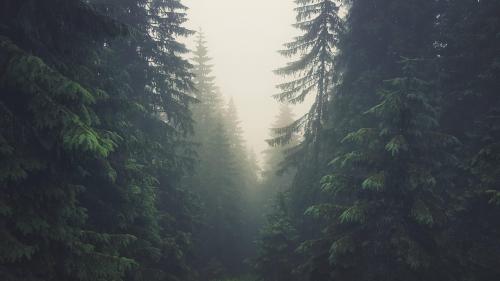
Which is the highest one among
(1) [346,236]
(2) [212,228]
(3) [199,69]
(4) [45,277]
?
(3) [199,69]

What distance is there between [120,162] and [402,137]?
8.66 m

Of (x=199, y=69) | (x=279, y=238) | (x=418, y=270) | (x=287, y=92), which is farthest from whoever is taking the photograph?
(x=199, y=69)

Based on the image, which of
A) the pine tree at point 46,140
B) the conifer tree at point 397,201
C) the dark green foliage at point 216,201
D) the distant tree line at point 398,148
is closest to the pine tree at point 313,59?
the distant tree line at point 398,148

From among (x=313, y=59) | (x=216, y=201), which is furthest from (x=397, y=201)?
(x=216, y=201)

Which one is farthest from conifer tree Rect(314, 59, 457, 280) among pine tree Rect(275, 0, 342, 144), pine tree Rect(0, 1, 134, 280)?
pine tree Rect(275, 0, 342, 144)

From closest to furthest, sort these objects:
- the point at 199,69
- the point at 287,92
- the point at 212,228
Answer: the point at 287,92, the point at 212,228, the point at 199,69

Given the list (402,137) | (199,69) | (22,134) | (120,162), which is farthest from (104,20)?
(199,69)

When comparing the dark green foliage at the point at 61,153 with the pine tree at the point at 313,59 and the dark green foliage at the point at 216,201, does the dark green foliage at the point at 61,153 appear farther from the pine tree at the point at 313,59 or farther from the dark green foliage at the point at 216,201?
the dark green foliage at the point at 216,201

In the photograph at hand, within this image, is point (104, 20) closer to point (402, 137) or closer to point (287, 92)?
point (402, 137)

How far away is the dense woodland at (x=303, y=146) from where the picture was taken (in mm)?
5980

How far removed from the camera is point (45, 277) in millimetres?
5848

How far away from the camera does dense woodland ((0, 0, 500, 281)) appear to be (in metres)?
5.98

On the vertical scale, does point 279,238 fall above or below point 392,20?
below

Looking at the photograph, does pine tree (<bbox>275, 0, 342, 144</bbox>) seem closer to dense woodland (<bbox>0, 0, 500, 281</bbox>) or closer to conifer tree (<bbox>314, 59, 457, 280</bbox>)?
dense woodland (<bbox>0, 0, 500, 281</bbox>)
